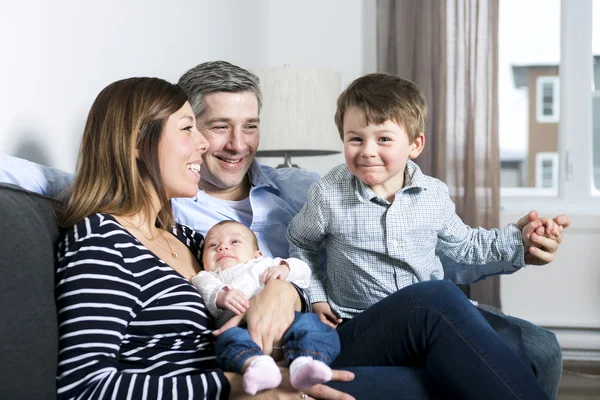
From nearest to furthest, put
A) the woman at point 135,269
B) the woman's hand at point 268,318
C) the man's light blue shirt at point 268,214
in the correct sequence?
the woman at point 135,269, the woman's hand at point 268,318, the man's light blue shirt at point 268,214

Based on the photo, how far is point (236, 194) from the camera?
2.18m

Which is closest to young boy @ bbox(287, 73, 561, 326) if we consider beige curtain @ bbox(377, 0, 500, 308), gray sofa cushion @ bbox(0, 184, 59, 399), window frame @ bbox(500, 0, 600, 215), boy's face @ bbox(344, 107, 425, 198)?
boy's face @ bbox(344, 107, 425, 198)

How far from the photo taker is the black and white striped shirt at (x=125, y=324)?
1.15 metres

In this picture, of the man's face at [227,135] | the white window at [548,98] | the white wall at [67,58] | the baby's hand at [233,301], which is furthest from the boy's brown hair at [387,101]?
the white window at [548,98]

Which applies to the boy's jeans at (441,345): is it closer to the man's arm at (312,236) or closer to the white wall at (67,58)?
the man's arm at (312,236)

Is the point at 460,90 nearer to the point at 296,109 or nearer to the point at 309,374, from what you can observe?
the point at 296,109

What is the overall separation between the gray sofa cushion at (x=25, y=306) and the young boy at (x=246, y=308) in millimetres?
324

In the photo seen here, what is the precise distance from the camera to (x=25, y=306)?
3.60 feet

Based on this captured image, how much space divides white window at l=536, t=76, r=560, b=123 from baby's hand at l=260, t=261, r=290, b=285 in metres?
2.92

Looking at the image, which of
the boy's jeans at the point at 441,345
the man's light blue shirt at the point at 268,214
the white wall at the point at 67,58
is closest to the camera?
the boy's jeans at the point at 441,345

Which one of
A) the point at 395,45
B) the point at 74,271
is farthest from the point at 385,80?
the point at 395,45

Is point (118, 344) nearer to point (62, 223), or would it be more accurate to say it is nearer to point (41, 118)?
point (62, 223)

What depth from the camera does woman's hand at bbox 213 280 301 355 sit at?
54.7 inches

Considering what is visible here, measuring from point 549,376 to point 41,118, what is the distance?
1.41 m
